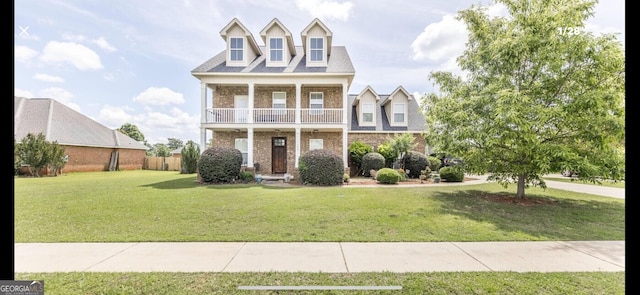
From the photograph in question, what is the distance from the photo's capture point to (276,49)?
1329 centimetres

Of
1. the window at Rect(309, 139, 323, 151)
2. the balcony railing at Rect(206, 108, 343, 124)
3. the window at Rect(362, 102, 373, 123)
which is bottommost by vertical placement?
the window at Rect(309, 139, 323, 151)

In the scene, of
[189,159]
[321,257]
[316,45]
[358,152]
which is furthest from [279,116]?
[321,257]

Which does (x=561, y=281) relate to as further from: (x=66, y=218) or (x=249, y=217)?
(x=66, y=218)

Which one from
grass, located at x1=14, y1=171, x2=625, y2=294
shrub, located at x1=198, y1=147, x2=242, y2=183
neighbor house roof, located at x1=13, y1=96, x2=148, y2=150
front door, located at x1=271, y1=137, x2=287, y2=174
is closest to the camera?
grass, located at x1=14, y1=171, x2=625, y2=294

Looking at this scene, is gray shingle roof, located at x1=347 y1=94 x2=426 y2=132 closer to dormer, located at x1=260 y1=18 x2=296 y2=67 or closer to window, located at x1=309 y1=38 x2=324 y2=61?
window, located at x1=309 y1=38 x2=324 y2=61

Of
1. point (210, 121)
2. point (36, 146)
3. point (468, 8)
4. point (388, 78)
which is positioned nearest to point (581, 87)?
point (468, 8)

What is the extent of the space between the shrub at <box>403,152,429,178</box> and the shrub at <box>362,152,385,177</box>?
5.33 feet

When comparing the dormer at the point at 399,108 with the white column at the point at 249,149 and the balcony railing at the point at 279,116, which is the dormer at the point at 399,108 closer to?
the balcony railing at the point at 279,116

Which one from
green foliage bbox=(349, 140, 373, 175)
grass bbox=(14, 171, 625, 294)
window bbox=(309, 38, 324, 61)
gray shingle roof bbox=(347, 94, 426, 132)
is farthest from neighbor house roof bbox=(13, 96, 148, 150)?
gray shingle roof bbox=(347, 94, 426, 132)

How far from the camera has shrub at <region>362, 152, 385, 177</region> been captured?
13.5 m

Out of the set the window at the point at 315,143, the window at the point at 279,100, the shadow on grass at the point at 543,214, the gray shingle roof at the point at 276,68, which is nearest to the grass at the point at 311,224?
the shadow on grass at the point at 543,214

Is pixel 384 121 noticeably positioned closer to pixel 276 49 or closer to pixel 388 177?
pixel 388 177

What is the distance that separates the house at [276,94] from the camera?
12602 mm

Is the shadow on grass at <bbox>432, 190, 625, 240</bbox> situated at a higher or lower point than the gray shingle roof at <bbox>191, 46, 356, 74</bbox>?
lower
